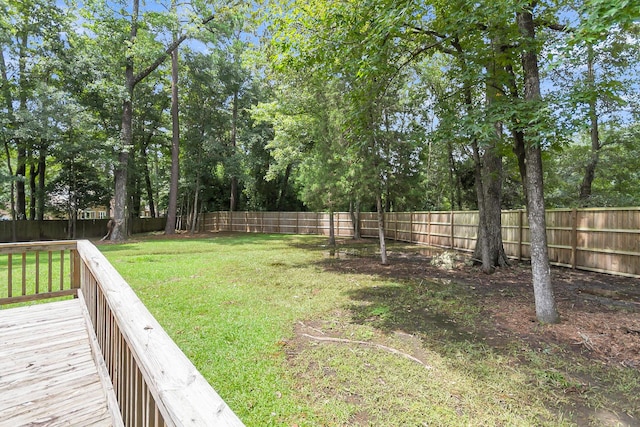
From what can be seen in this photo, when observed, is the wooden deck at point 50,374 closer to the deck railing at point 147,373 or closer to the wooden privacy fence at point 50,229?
the deck railing at point 147,373

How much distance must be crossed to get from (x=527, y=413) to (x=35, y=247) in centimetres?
527

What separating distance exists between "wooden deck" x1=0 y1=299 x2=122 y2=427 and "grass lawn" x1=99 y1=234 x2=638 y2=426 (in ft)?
2.85

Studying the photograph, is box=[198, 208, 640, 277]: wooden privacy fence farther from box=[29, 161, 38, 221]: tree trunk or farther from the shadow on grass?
box=[29, 161, 38, 221]: tree trunk

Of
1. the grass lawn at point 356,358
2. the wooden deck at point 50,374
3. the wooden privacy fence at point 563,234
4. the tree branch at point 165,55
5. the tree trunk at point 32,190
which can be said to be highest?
the tree branch at point 165,55

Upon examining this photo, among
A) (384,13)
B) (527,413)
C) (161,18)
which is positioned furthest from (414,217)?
(161,18)

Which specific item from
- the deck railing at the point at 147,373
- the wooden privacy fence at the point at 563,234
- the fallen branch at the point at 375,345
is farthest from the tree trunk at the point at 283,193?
the deck railing at the point at 147,373

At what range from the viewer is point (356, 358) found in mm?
3152

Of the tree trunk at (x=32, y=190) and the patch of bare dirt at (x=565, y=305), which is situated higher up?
the tree trunk at (x=32, y=190)

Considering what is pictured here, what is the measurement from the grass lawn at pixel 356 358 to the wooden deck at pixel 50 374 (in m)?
0.87

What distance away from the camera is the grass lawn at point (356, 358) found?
2328 millimetres

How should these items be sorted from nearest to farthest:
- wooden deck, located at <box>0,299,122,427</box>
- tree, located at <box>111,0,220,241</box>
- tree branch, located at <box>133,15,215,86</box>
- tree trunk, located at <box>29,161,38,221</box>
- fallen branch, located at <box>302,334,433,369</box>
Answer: wooden deck, located at <box>0,299,122,427</box> < fallen branch, located at <box>302,334,433,369</box> < tree, located at <box>111,0,220,241</box> < tree branch, located at <box>133,15,215,86</box> < tree trunk, located at <box>29,161,38,221</box>

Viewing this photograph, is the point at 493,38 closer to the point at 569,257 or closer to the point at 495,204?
the point at 495,204

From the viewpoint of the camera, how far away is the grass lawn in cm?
233

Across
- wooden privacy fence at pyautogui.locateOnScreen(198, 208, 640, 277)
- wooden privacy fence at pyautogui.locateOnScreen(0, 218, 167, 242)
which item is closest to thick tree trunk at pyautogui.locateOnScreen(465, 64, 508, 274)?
wooden privacy fence at pyautogui.locateOnScreen(198, 208, 640, 277)
